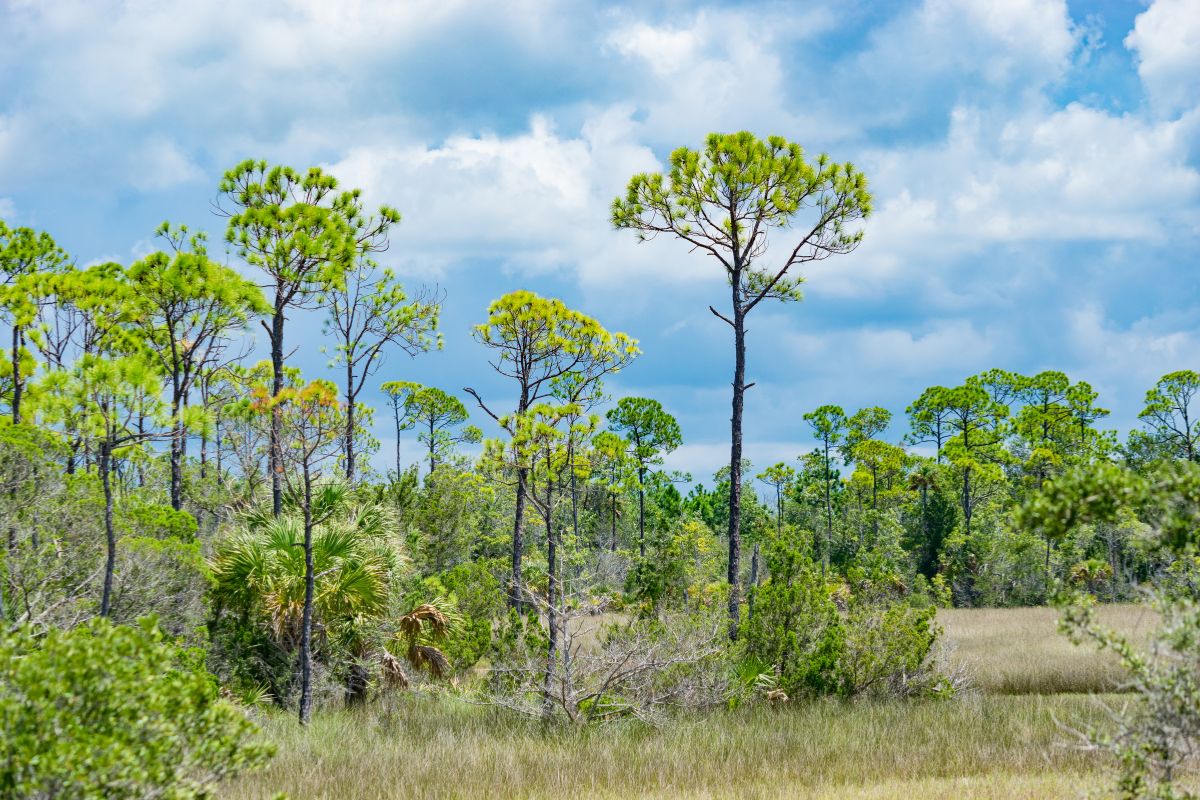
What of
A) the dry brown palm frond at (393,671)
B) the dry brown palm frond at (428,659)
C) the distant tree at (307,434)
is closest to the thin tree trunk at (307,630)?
the distant tree at (307,434)

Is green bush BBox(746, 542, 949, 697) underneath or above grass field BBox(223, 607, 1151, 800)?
above

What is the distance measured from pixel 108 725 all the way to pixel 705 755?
22.4 feet

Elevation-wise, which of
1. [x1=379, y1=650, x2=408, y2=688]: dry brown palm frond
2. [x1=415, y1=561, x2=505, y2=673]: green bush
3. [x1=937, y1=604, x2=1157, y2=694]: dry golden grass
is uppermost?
[x1=415, y1=561, x2=505, y2=673]: green bush

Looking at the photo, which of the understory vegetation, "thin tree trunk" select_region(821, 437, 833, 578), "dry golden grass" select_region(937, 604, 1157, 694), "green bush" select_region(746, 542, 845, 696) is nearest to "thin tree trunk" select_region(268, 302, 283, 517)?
the understory vegetation

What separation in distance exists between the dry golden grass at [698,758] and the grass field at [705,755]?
2cm

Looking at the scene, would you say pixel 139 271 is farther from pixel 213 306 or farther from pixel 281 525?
pixel 281 525

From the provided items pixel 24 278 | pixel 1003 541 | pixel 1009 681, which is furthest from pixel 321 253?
pixel 1003 541

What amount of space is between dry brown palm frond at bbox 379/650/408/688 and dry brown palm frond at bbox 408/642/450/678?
22.9 inches

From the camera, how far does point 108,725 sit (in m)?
4.36

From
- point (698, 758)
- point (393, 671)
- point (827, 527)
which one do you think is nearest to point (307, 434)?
point (393, 671)

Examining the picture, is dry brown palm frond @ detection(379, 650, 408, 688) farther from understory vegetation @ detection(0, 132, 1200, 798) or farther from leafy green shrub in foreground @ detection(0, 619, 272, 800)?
leafy green shrub in foreground @ detection(0, 619, 272, 800)

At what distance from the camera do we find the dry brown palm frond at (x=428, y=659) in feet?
50.7

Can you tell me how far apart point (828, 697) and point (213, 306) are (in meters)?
16.5

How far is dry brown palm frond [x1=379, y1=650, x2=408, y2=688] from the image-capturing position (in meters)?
14.7
